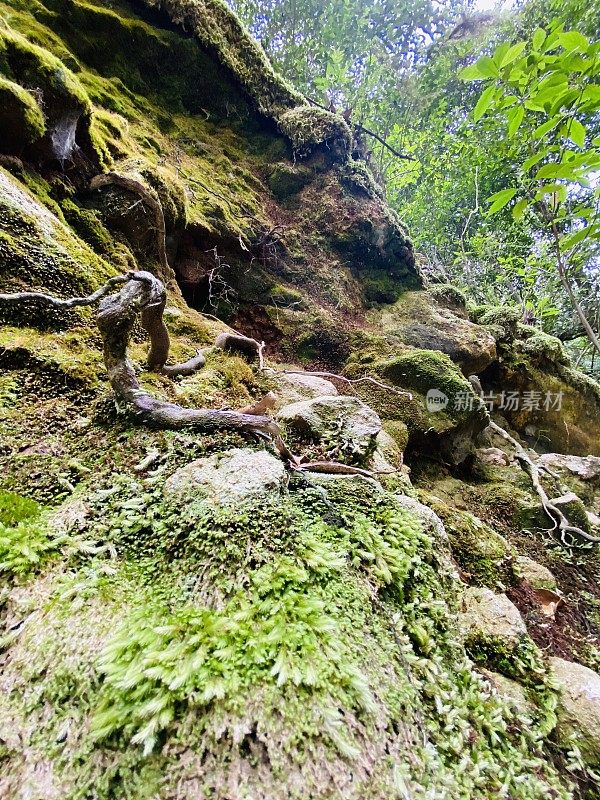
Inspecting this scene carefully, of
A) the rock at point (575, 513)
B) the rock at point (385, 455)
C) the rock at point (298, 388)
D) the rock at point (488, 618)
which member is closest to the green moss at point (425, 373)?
the rock at point (298, 388)

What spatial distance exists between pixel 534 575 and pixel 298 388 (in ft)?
9.62

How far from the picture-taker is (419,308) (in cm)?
649

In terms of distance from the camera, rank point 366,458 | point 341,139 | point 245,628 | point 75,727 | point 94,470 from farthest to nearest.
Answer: point 341,139 → point 366,458 → point 94,470 → point 245,628 → point 75,727

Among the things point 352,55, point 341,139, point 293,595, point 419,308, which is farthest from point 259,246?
point 352,55

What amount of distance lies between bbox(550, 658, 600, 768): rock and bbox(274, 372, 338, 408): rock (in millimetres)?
2883

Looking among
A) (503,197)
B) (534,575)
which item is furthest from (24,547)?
(534,575)

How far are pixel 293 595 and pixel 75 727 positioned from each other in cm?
83

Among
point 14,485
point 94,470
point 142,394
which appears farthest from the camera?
point 142,394

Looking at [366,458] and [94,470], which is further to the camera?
[366,458]

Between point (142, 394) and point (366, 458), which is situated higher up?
point (142, 394)

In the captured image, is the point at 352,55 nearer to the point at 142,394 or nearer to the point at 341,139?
the point at 341,139

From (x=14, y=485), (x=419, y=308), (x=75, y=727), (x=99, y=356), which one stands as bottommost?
(x=75, y=727)

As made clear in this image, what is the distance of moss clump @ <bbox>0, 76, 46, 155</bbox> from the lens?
9.66 feet

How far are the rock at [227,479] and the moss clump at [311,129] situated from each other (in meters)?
7.43
